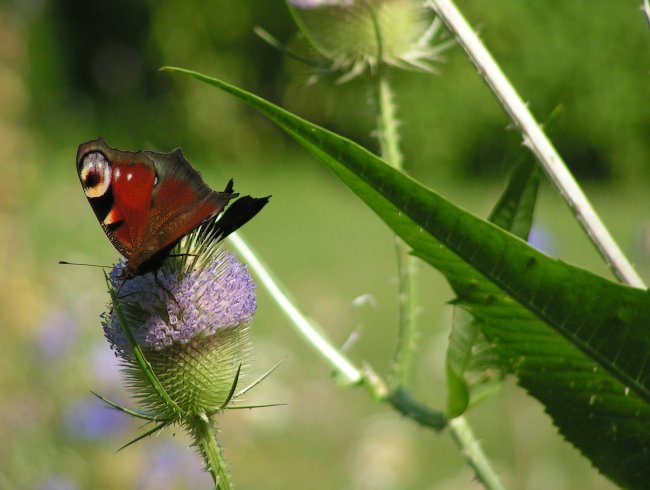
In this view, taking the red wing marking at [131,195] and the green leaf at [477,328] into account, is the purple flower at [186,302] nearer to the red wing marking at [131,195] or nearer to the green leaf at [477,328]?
the red wing marking at [131,195]

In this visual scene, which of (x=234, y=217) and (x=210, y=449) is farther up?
(x=234, y=217)

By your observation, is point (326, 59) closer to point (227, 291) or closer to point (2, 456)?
point (227, 291)

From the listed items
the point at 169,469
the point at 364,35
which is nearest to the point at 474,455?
the point at 364,35

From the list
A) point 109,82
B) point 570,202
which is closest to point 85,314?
point 570,202

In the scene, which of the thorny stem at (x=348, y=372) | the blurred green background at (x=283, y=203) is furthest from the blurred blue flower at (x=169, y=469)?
the thorny stem at (x=348, y=372)

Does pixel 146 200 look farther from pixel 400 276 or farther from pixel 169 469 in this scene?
pixel 169 469

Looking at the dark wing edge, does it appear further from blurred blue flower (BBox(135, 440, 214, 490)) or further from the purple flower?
blurred blue flower (BBox(135, 440, 214, 490))
